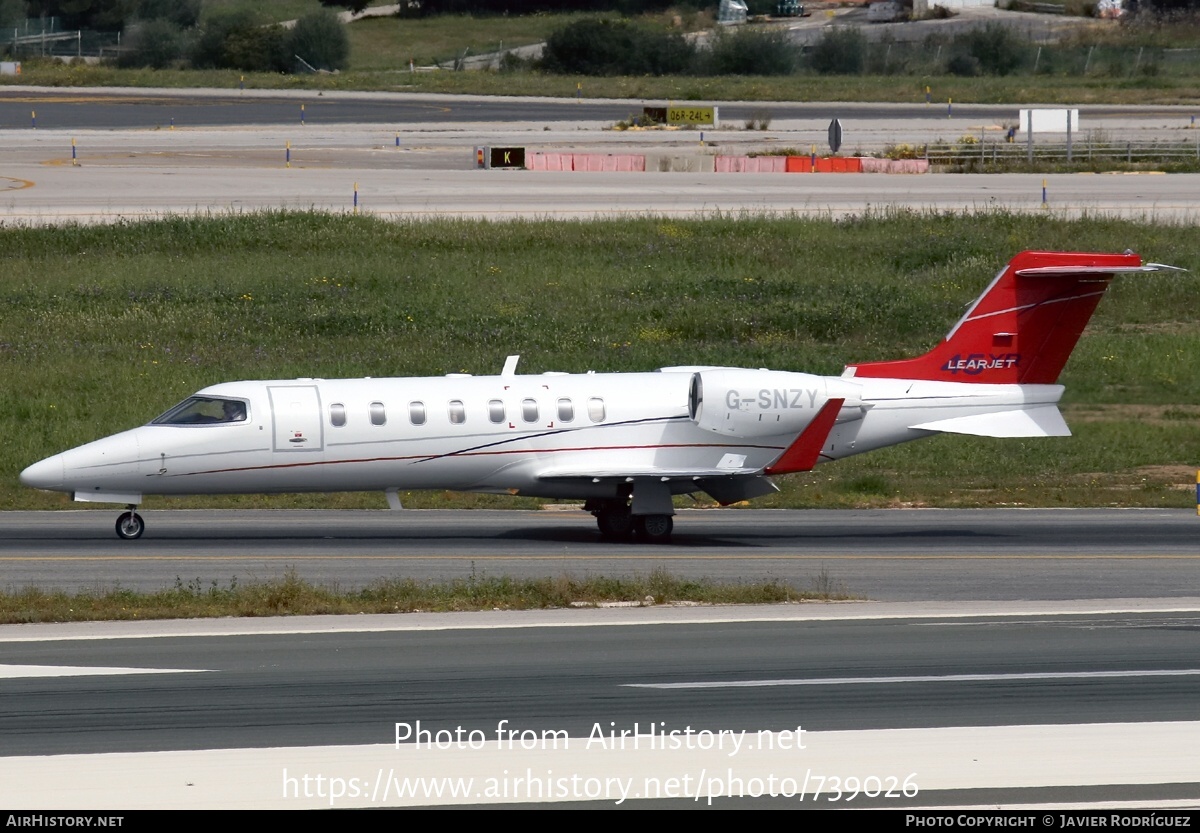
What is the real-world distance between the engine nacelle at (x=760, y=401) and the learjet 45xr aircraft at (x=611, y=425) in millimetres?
22

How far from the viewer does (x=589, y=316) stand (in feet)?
129

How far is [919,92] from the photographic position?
9125 centimetres

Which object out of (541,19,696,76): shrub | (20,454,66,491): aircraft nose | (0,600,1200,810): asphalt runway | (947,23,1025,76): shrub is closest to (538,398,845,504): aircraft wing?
(20,454,66,491): aircraft nose

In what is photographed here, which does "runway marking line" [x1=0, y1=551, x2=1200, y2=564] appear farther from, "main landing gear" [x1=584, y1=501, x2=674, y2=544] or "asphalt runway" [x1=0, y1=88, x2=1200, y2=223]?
"asphalt runway" [x1=0, y1=88, x2=1200, y2=223]

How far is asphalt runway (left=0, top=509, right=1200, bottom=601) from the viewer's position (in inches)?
792

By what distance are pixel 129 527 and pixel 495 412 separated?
5728 millimetres

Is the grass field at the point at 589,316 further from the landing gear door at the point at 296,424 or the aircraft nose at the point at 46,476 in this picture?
the aircraft nose at the point at 46,476

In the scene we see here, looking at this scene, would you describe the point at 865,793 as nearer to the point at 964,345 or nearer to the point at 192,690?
the point at 192,690

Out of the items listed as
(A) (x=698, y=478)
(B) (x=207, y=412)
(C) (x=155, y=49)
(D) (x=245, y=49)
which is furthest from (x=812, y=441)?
(C) (x=155, y=49)

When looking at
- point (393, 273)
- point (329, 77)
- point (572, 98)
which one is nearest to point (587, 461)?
point (393, 273)

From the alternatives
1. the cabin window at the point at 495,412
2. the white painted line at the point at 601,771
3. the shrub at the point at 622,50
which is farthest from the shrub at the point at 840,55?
the white painted line at the point at 601,771

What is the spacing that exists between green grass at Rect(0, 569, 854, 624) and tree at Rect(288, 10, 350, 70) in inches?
3681

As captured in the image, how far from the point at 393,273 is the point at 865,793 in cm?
3351

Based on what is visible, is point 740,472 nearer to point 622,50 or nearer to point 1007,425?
point 1007,425
